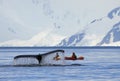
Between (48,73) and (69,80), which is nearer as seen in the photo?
(69,80)

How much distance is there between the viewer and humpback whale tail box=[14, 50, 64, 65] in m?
111

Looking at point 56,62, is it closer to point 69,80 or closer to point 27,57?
point 27,57

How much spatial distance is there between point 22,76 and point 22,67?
21.0 meters

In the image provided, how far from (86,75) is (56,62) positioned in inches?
1110

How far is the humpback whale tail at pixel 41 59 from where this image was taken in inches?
4385

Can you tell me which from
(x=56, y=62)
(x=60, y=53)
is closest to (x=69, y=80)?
(x=60, y=53)

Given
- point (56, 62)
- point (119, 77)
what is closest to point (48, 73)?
point (119, 77)

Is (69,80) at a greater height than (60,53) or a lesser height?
lesser

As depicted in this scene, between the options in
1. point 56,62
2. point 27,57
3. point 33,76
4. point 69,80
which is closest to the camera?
point 69,80

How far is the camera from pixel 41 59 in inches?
4525

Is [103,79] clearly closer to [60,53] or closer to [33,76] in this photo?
[33,76]

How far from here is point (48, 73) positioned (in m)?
102

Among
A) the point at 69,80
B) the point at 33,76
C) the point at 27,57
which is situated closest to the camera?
the point at 69,80

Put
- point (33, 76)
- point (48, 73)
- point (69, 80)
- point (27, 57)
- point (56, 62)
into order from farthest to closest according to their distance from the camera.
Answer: point (56, 62)
point (27, 57)
point (48, 73)
point (33, 76)
point (69, 80)
